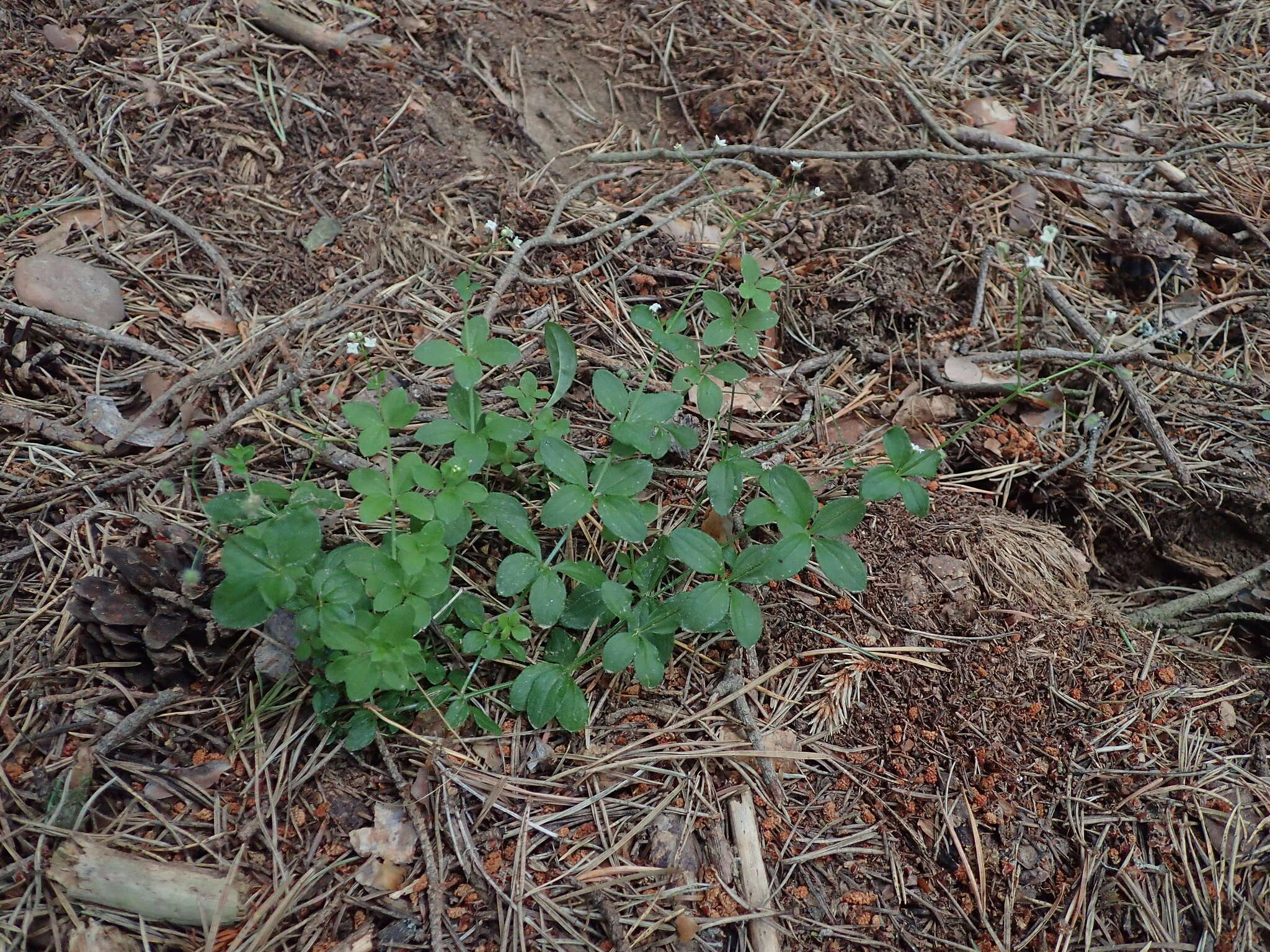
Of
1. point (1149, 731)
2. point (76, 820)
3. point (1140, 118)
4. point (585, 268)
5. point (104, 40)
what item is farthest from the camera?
point (1140, 118)

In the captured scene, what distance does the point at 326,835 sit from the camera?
5.36 ft

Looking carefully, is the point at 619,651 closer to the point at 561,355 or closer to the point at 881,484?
the point at 881,484

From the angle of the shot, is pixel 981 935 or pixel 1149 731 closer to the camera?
pixel 981 935

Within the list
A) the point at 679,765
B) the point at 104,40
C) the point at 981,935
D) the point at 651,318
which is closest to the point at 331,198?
the point at 104,40

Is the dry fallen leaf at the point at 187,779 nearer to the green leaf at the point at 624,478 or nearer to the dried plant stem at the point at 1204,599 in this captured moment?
the green leaf at the point at 624,478

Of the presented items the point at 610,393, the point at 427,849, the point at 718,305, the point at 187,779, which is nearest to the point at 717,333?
the point at 718,305

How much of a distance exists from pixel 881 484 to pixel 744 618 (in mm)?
446

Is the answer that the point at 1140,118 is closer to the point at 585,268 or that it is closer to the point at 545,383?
the point at 585,268

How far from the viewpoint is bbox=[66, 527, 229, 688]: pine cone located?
1695 millimetres

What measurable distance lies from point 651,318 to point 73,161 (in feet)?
6.81

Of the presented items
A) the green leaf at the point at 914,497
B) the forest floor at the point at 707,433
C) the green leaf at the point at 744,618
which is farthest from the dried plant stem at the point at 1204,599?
the green leaf at the point at 744,618

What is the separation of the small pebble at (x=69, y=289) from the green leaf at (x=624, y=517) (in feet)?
5.21

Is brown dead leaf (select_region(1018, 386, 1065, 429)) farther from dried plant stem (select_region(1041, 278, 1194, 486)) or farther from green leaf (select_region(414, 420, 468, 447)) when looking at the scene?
green leaf (select_region(414, 420, 468, 447))

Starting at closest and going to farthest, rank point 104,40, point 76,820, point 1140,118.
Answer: point 76,820, point 104,40, point 1140,118
